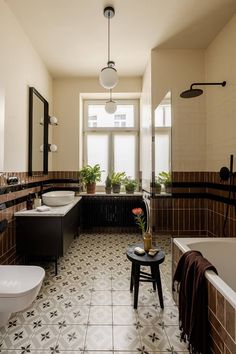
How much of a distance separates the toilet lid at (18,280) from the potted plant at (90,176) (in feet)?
7.89

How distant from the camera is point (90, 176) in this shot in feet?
13.0

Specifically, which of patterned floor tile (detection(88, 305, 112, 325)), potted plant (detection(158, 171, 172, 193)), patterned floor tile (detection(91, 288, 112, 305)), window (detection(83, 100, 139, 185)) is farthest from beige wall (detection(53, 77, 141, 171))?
patterned floor tile (detection(88, 305, 112, 325))

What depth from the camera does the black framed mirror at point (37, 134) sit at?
9.38ft

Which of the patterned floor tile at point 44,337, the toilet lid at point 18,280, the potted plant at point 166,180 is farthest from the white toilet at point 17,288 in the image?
the potted plant at point 166,180

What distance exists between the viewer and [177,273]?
1671 mm

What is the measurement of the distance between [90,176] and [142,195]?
1.03 meters

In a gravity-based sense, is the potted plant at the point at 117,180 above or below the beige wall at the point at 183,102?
below

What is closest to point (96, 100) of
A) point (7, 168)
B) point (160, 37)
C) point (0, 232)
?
point (160, 37)

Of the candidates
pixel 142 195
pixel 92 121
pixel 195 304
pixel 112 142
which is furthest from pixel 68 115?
Answer: pixel 195 304

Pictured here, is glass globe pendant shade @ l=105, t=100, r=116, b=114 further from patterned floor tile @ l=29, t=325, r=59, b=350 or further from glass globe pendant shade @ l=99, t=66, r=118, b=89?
patterned floor tile @ l=29, t=325, r=59, b=350

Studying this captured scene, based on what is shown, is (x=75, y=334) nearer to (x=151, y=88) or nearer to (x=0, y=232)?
(x=0, y=232)

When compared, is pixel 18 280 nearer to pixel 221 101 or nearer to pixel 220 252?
pixel 220 252

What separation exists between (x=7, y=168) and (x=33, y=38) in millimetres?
1841

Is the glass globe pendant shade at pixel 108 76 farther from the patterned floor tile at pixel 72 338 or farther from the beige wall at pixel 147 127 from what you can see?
the patterned floor tile at pixel 72 338
